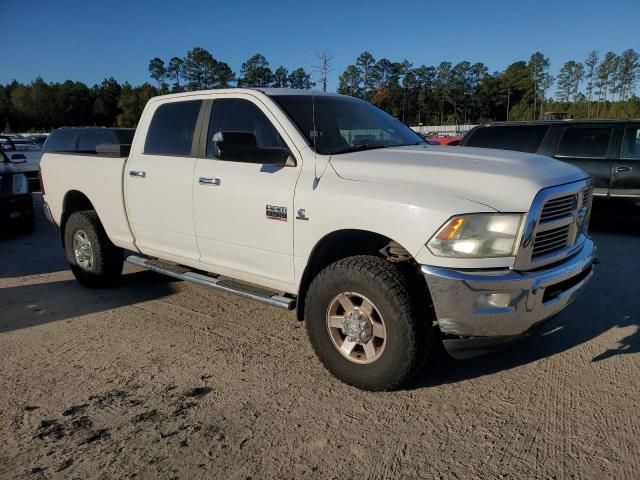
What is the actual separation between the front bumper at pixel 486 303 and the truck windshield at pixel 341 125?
1371mm

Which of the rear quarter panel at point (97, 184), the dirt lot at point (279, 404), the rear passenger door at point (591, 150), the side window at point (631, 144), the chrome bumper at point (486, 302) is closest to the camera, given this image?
the dirt lot at point (279, 404)

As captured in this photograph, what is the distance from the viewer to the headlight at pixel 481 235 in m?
2.91

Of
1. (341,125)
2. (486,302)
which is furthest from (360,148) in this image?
(486,302)

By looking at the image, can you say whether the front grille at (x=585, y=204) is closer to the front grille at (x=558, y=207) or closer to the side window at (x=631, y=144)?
the front grille at (x=558, y=207)

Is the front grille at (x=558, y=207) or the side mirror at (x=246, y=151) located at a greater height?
the side mirror at (x=246, y=151)

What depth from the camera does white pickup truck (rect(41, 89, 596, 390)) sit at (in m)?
2.94

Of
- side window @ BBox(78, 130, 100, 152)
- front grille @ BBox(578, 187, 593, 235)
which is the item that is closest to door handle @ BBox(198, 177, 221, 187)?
front grille @ BBox(578, 187, 593, 235)

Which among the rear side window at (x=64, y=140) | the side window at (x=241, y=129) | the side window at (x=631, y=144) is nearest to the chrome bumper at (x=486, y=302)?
the side window at (x=241, y=129)

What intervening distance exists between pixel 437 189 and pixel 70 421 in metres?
2.57

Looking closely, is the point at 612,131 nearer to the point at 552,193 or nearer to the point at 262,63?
the point at 552,193

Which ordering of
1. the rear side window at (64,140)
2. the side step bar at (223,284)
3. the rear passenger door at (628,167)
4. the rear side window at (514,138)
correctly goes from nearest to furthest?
the side step bar at (223,284)
the rear passenger door at (628,167)
the rear side window at (514,138)
the rear side window at (64,140)

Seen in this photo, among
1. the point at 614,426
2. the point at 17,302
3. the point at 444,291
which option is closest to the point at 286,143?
the point at 444,291

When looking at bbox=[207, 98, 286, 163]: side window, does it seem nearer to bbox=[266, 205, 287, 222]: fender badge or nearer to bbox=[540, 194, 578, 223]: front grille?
bbox=[266, 205, 287, 222]: fender badge

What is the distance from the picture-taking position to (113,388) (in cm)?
350
